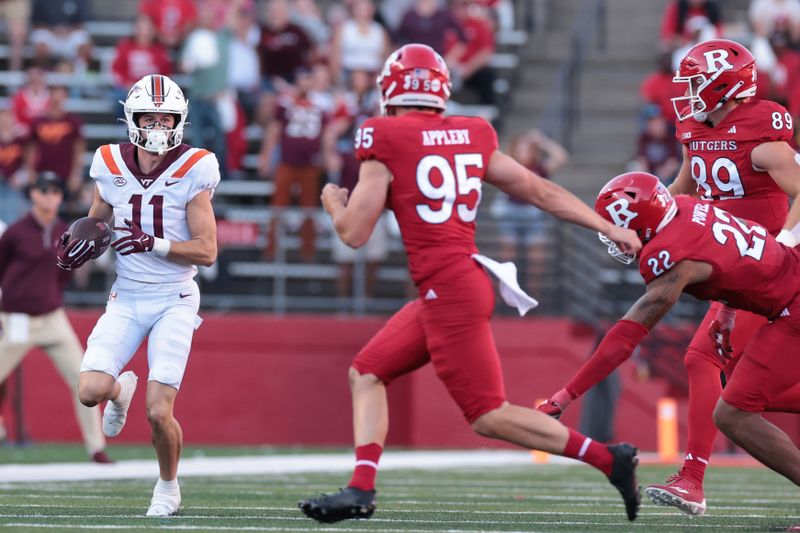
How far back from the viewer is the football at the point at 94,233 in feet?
Answer: 24.1

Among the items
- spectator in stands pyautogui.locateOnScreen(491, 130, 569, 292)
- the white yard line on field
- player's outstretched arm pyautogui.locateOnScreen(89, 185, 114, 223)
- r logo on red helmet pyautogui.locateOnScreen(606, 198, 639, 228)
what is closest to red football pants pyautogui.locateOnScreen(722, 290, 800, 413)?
r logo on red helmet pyautogui.locateOnScreen(606, 198, 639, 228)

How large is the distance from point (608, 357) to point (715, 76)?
1.79m

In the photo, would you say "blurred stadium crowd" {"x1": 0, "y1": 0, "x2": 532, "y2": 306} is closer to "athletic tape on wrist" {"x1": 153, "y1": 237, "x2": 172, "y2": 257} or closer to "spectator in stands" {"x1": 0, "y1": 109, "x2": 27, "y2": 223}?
"spectator in stands" {"x1": 0, "y1": 109, "x2": 27, "y2": 223}

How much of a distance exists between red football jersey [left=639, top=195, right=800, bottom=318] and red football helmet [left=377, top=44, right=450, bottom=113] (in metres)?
1.15

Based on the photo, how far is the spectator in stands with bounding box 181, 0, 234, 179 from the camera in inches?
612

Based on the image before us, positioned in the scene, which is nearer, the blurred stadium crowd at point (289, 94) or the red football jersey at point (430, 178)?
the red football jersey at point (430, 178)

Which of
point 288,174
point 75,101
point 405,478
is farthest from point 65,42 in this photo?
point 405,478

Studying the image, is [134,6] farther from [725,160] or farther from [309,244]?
[725,160]

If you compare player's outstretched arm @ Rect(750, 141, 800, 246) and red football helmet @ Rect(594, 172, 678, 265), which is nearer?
red football helmet @ Rect(594, 172, 678, 265)

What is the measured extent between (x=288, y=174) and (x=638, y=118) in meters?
4.37

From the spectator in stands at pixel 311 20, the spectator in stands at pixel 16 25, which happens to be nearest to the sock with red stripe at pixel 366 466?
the spectator in stands at pixel 311 20

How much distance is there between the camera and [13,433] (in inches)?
571

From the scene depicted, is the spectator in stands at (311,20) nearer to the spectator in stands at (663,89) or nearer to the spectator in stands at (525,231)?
the spectator in stands at (525,231)

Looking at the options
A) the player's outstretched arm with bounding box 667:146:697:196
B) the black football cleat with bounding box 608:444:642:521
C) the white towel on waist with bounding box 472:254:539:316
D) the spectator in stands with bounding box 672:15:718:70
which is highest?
the spectator in stands with bounding box 672:15:718:70
